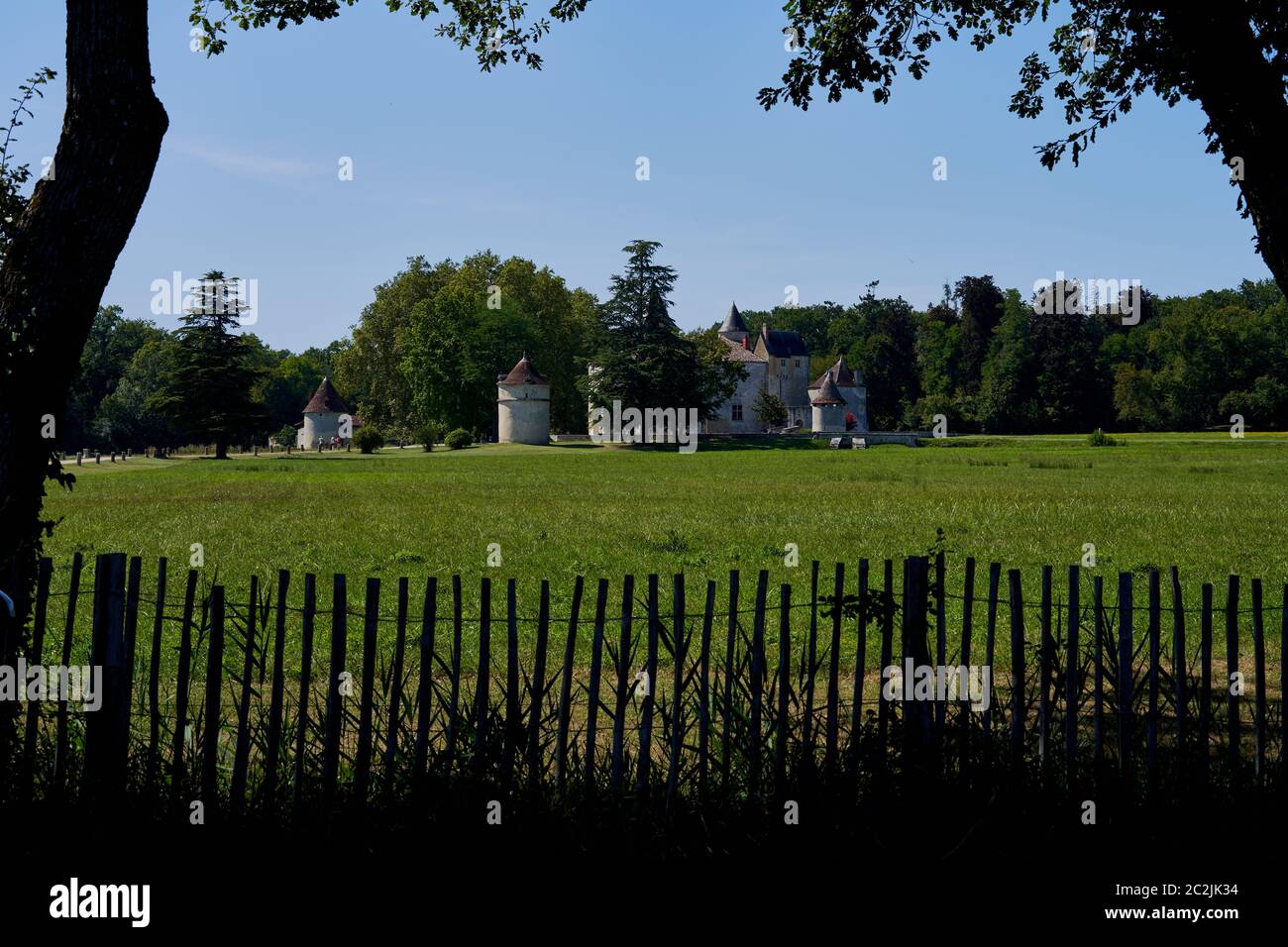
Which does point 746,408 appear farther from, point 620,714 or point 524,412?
point 620,714

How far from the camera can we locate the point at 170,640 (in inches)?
363

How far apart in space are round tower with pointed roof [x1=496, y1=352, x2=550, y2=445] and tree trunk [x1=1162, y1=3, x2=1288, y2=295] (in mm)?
69986

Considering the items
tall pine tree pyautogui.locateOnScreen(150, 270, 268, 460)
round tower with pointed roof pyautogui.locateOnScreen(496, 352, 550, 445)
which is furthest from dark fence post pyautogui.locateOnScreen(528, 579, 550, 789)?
round tower with pointed roof pyautogui.locateOnScreen(496, 352, 550, 445)

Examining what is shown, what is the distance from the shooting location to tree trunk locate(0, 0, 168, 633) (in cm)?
464

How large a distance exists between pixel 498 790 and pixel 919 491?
2318cm

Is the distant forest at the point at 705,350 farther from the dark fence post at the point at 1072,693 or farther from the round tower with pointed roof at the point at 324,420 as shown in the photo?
the dark fence post at the point at 1072,693

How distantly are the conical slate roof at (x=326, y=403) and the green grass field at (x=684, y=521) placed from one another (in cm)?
4885

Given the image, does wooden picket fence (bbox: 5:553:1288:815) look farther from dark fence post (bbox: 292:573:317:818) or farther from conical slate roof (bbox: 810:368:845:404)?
conical slate roof (bbox: 810:368:845:404)

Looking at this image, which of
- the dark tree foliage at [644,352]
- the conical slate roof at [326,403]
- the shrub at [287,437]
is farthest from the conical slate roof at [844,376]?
the shrub at [287,437]

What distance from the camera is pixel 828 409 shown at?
95.1 m

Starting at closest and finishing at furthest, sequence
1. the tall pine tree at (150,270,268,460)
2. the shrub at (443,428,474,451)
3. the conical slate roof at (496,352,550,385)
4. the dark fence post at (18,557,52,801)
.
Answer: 1. the dark fence post at (18,557,52,801)
2. the tall pine tree at (150,270,268,460)
3. the shrub at (443,428,474,451)
4. the conical slate roof at (496,352,550,385)

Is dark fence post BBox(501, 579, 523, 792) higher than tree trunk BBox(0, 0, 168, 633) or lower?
lower
